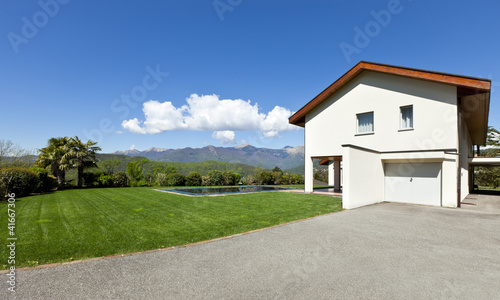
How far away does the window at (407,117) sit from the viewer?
11.6 metres

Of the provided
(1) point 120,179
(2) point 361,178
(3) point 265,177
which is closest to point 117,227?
(2) point 361,178

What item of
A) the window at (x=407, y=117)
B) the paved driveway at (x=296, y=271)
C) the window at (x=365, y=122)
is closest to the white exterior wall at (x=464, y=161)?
the window at (x=407, y=117)

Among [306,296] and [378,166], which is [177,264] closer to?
[306,296]

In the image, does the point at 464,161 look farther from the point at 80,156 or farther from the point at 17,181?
the point at 80,156

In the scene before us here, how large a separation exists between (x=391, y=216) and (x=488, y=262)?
413 centimetres

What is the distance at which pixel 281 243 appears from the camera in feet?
16.4

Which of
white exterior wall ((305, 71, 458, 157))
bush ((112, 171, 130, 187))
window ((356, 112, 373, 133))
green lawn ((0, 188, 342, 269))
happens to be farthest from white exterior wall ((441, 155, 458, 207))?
bush ((112, 171, 130, 187))

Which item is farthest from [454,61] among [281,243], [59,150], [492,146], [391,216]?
[492,146]

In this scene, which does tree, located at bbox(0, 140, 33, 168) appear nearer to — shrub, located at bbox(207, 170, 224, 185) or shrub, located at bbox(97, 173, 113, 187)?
shrub, located at bbox(97, 173, 113, 187)

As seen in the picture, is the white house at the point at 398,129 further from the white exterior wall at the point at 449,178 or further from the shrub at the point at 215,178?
the shrub at the point at 215,178

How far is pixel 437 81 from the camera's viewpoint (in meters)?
10.2

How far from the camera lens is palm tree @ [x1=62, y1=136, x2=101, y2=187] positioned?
724 inches

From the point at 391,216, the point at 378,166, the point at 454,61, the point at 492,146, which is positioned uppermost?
the point at 454,61

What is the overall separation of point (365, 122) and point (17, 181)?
20167 mm
